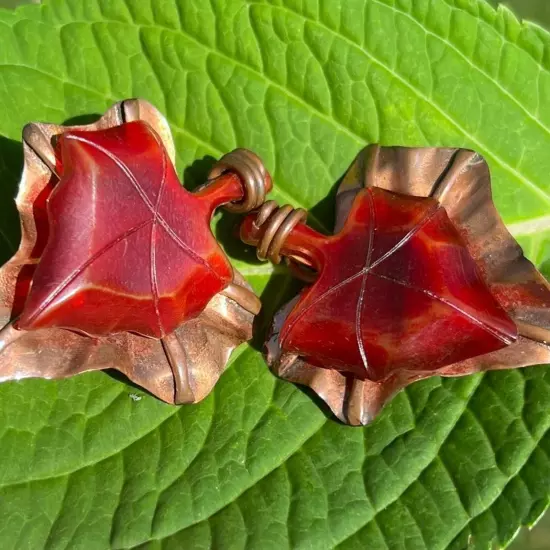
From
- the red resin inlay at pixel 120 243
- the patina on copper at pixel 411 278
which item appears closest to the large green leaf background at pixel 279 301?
the patina on copper at pixel 411 278

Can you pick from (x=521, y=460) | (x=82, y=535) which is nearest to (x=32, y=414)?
(x=82, y=535)

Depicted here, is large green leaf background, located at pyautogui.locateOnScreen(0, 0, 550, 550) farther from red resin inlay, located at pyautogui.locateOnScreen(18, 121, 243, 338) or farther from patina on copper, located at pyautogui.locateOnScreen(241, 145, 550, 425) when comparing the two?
red resin inlay, located at pyautogui.locateOnScreen(18, 121, 243, 338)

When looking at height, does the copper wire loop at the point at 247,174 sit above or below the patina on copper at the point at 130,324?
above

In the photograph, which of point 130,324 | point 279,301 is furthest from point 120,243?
point 279,301

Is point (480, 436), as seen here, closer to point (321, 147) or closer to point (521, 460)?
point (521, 460)

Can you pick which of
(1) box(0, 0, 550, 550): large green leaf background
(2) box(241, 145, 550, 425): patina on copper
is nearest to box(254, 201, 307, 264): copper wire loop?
(2) box(241, 145, 550, 425): patina on copper

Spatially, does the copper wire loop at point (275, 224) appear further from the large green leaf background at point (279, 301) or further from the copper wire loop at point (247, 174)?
the large green leaf background at point (279, 301)
